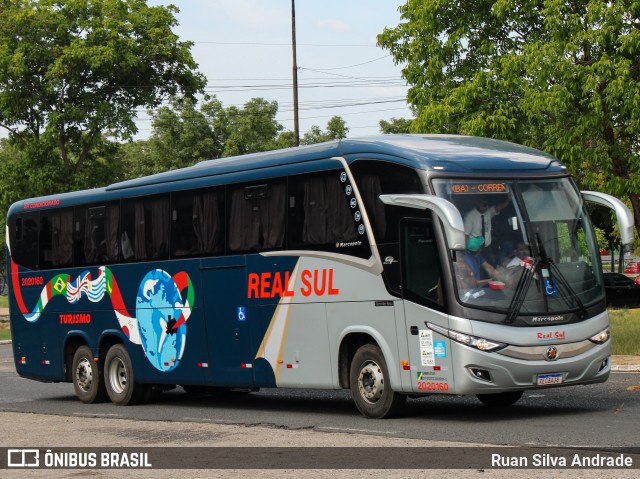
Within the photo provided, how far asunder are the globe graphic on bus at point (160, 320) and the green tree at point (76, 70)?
93.1 feet

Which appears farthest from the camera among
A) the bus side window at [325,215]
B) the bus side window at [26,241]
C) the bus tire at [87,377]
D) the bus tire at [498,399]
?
the bus side window at [26,241]

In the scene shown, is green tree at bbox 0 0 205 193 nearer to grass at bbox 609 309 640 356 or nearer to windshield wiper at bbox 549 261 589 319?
grass at bbox 609 309 640 356

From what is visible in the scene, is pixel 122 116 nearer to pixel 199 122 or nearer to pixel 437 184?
pixel 199 122

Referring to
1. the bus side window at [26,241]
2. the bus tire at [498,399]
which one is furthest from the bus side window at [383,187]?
the bus side window at [26,241]

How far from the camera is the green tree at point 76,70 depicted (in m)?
46.3

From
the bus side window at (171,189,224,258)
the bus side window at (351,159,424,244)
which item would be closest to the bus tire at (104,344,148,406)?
the bus side window at (171,189,224,258)

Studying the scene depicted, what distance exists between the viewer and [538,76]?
2403 cm

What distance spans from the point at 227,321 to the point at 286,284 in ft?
5.17

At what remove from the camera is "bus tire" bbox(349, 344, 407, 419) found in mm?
14445

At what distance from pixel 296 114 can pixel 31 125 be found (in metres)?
12.3

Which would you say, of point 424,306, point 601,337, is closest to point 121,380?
point 424,306

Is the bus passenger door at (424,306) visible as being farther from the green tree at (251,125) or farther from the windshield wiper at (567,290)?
the green tree at (251,125)

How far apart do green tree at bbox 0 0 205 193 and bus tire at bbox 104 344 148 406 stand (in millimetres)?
27699

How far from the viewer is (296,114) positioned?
4153 cm
